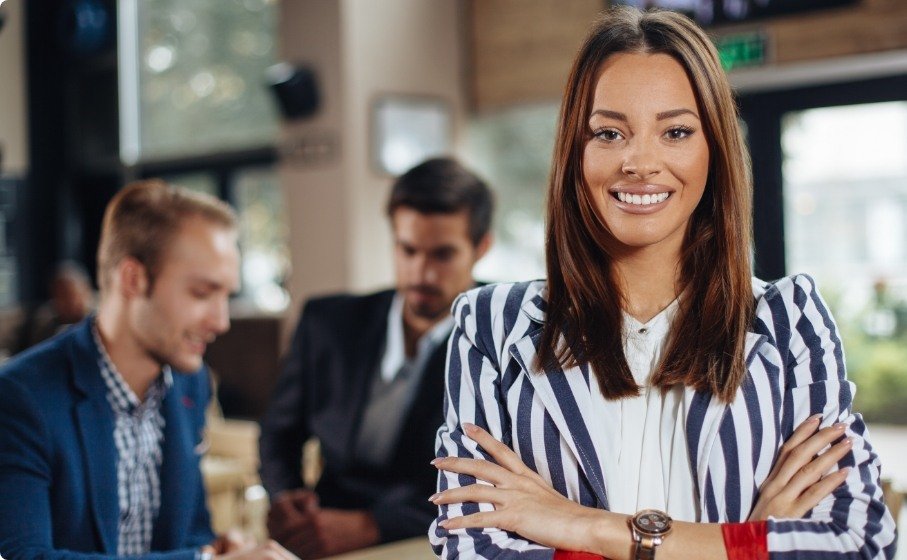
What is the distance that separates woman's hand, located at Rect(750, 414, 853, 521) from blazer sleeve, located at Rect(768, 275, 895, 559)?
0.06ft

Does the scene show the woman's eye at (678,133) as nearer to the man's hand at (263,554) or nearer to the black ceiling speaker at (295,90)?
the man's hand at (263,554)

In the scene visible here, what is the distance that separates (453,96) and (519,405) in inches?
187

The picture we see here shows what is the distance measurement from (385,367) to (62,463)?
98 cm

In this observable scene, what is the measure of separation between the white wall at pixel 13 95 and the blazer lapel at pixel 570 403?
28.4ft

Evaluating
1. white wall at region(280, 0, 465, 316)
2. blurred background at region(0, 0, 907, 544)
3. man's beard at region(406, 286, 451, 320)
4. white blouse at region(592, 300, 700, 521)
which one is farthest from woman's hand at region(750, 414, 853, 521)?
white wall at region(280, 0, 465, 316)

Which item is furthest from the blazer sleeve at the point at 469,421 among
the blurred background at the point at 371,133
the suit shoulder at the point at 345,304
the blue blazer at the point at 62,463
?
the blurred background at the point at 371,133

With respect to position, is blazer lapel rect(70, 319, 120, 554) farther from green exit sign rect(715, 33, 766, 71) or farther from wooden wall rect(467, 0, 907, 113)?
green exit sign rect(715, 33, 766, 71)

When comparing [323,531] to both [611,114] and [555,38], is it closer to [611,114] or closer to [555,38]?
[611,114]

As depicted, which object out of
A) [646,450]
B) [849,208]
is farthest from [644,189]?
[849,208]

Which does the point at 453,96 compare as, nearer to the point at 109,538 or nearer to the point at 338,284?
the point at 338,284

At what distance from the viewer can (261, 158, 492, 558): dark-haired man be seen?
99.7 inches

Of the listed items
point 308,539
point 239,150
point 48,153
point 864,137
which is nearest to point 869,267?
point 864,137

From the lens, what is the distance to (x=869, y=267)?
474 cm

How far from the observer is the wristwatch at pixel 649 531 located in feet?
4.29
